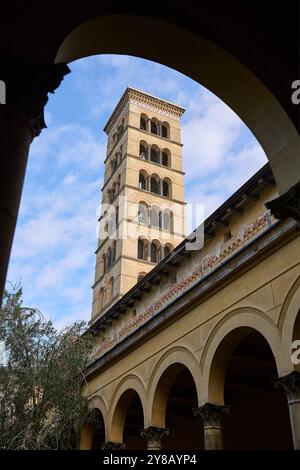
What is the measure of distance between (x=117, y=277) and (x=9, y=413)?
21.3 m

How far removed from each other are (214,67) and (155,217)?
33070mm

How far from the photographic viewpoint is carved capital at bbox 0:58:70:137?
3.93m

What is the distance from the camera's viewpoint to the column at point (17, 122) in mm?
3469

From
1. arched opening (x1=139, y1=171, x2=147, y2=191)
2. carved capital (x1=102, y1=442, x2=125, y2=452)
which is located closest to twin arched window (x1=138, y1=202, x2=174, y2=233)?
arched opening (x1=139, y1=171, x2=147, y2=191)

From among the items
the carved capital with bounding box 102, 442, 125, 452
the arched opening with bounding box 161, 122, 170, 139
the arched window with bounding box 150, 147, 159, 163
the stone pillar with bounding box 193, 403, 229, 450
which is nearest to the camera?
the stone pillar with bounding box 193, 403, 229, 450

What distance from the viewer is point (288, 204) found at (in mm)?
5105

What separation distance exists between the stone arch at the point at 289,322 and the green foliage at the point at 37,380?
6.23 m

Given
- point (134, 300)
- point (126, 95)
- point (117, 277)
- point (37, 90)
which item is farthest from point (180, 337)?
point (126, 95)

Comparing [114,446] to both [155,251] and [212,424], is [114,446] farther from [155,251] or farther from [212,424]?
[155,251]

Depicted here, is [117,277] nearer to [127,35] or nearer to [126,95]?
[126,95]

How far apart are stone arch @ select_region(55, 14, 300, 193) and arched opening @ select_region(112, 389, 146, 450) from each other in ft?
35.3

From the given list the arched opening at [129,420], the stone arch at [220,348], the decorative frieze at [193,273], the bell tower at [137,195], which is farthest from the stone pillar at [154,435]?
the bell tower at [137,195]

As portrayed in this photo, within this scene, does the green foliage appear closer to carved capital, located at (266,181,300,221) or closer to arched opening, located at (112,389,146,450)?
arched opening, located at (112,389,146,450)

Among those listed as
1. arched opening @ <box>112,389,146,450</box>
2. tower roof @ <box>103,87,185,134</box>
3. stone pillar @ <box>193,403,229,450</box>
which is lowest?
stone pillar @ <box>193,403,229,450</box>
